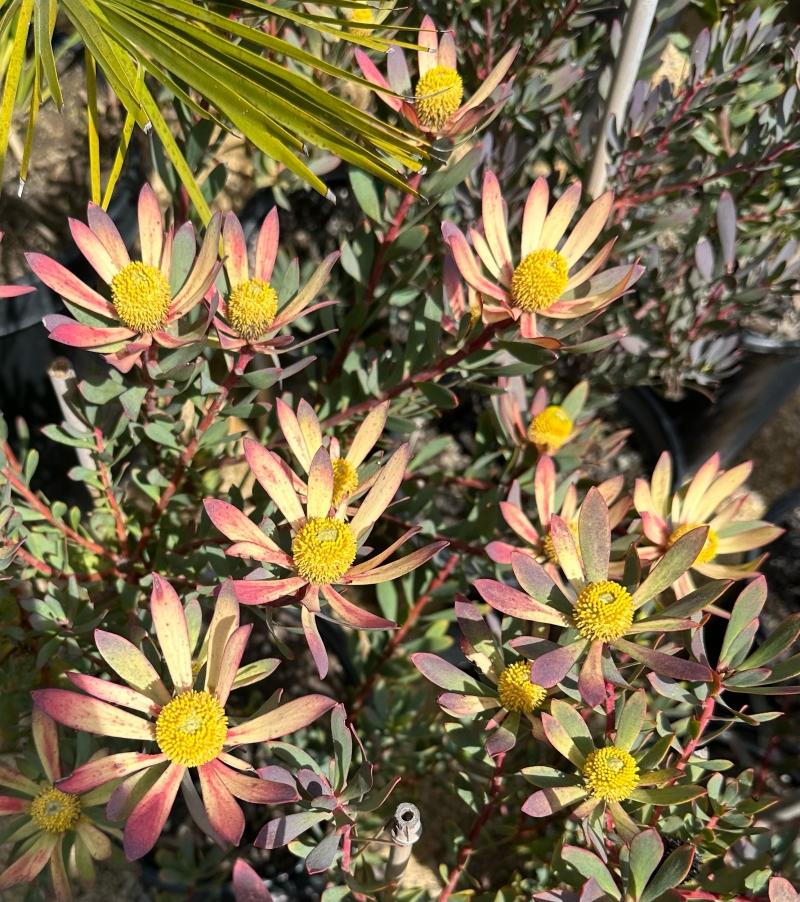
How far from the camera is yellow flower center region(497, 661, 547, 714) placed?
63 cm

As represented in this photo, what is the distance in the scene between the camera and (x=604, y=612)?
579mm

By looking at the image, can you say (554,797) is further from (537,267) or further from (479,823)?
(537,267)

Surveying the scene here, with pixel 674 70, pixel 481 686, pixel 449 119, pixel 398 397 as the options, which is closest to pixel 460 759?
pixel 481 686

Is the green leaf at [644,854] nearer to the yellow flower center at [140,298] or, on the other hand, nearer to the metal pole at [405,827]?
the metal pole at [405,827]

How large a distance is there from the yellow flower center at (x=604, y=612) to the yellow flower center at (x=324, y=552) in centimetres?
19

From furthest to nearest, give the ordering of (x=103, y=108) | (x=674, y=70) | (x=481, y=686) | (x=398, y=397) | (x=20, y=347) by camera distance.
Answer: (x=674, y=70) < (x=103, y=108) < (x=20, y=347) < (x=398, y=397) < (x=481, y=686)

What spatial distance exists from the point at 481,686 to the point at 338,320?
2.03 feet

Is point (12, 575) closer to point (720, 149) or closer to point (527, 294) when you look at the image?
point (527, 294)

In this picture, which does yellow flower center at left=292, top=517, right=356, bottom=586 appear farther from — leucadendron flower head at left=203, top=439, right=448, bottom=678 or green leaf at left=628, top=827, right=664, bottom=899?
green leaf at left=628, top=827, right=664, bottom=899

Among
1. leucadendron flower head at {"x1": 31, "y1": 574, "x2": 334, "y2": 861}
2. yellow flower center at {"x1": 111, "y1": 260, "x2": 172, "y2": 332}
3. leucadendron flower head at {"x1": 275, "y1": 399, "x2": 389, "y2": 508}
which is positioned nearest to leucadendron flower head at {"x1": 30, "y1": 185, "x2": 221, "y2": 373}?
yellow flower center at {"x1": 111, "y1": 260, "x2": 172, "y2": 332}

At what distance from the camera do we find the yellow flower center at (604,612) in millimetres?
577

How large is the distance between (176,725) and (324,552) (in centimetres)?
16

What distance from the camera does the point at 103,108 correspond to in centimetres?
137

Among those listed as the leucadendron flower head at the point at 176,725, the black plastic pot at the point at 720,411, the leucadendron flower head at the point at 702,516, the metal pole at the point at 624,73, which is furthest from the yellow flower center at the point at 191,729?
the black plastic pot at the point at 720,411
